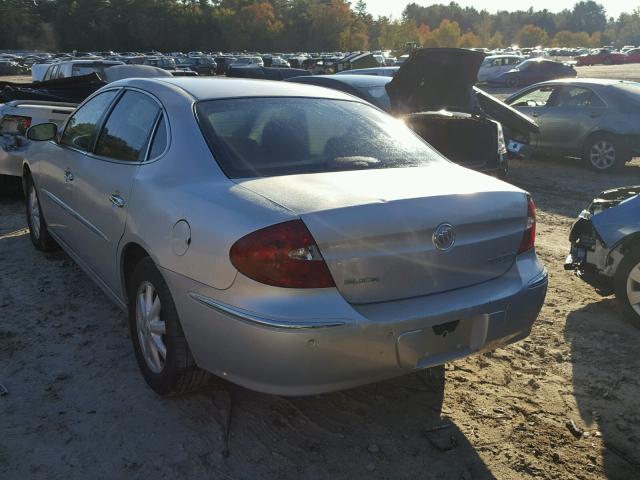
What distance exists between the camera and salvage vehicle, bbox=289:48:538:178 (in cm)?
673

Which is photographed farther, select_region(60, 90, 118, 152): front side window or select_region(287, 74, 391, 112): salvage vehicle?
select_region(287, 74, 391, 112): salvage vehicle

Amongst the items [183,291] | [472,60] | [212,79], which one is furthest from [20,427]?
[472,60]

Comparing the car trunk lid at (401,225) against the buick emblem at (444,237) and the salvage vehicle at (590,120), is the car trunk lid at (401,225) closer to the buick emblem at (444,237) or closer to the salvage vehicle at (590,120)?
the buick emblem at (444,237)

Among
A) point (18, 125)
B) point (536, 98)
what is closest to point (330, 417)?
point (18, 125)

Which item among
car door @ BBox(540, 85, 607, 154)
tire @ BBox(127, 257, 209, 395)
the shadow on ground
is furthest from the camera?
car door @ BBox(540, 85, 607, 154)

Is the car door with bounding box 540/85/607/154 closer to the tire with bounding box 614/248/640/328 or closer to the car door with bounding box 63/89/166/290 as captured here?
the tire with bounding box 614/248/640/328

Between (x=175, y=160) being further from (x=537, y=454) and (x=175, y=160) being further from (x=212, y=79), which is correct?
(x=537, y=454)

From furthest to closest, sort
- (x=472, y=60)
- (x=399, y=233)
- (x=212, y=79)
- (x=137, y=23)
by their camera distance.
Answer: (x=137, y=23) → (x=472, y=60) → (x=212, y=79) → (x=399, y=233)

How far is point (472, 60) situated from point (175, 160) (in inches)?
208

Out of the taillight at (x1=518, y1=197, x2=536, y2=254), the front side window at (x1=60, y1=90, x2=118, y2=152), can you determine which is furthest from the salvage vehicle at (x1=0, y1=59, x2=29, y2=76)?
the taillight at (x1=518, y1=197, x2=536, y2=254)

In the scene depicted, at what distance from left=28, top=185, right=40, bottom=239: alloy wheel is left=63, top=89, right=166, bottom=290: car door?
1490 mm

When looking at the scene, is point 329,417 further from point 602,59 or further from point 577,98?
point 602,59

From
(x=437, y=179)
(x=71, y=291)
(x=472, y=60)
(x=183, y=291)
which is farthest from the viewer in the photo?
(x=472, y=60)

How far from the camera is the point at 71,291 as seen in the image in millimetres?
4793
